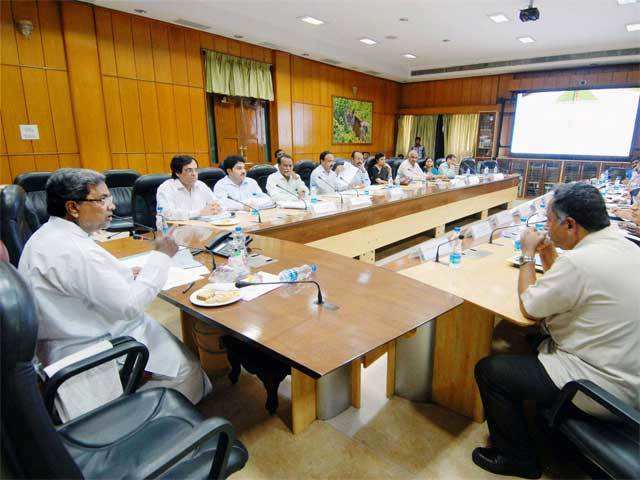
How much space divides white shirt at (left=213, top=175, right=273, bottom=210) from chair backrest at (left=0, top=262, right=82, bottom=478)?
111 inches

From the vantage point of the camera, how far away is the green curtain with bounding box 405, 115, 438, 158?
34.8 ft

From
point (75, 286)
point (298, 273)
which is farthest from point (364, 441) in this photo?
point (75, 286)

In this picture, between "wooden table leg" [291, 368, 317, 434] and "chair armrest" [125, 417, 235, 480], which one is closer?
"chair armrest" [125, 417, 235, 480]

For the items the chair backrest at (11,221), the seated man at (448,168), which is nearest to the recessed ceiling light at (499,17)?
the seated man at (448,168)

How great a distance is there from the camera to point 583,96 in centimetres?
823

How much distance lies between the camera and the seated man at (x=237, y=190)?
11.5 ft

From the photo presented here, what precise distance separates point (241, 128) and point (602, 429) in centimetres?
683

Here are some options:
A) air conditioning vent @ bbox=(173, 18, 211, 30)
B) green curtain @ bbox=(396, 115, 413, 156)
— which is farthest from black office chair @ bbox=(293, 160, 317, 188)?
green curtain @ bbox=(396, 115, 413, 156)

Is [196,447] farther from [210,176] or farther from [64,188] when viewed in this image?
[210,176]

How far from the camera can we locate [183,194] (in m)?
3.16

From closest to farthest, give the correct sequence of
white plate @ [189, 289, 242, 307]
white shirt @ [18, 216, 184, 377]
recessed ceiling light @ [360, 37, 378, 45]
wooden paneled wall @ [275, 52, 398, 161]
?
white shirt @ [18, 216, 184, 377], white plate @ [189, 289, 242, 307], recessed ceiling light @ [360, 37, 378, 45], wooden paneled wall @ [275, 52, 398, 161]

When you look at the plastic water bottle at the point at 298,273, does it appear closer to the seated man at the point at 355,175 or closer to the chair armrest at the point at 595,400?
the chair armrest at the point at 595,400

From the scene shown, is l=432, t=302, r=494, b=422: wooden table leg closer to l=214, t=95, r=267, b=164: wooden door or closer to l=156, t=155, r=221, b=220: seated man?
l=156, t=155, r=221, b=220: seated man

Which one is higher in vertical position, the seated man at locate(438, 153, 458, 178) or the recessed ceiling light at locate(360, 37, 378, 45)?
the recessed ceiling light at locate(360, 37, 378, 45)
